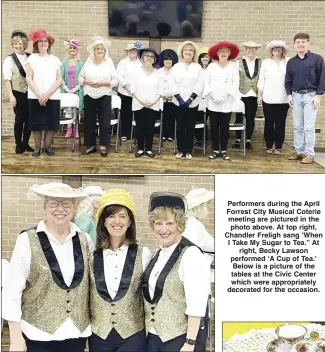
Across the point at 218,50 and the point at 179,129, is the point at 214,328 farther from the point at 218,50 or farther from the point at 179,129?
the point at 218,50

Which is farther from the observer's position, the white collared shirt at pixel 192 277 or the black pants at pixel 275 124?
the black pants at pixel 275 124

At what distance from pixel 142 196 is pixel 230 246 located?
50cm

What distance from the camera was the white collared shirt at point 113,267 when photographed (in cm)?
211

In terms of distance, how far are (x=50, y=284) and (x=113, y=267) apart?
0.26 metres

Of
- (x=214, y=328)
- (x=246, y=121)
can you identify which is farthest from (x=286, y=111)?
(x=214, y=328)

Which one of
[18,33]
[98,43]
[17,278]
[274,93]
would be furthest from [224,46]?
[17,278]

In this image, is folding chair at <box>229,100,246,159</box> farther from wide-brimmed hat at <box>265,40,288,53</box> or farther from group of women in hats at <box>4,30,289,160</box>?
wide-brimmed hat at <box>265,40,288,53</box>

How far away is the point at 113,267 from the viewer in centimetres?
212

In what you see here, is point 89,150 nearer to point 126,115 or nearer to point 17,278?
point 126,115

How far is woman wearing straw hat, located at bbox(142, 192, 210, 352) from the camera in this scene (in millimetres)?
2068

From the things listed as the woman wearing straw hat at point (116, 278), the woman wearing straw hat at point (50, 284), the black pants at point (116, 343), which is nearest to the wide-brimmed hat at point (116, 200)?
the woman wearing straw hat at point (116, 278)

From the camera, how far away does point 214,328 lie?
103 inches

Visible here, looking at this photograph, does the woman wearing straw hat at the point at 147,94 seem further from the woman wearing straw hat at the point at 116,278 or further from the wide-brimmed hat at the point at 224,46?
the woman wearing straw hat at the point at 116,278

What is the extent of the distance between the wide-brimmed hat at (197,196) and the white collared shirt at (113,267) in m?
0.54
